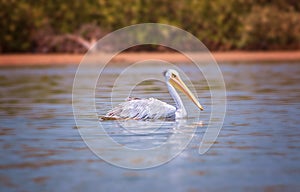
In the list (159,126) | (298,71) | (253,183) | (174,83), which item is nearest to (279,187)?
(253,183)

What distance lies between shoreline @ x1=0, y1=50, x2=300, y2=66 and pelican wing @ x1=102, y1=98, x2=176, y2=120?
2280 centimetres

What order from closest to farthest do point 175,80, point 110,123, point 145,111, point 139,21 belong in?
point 110,123
point 145,111
point 175,80
point 139,21

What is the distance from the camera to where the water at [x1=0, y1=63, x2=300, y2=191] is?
23.9ft

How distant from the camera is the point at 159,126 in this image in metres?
11.3

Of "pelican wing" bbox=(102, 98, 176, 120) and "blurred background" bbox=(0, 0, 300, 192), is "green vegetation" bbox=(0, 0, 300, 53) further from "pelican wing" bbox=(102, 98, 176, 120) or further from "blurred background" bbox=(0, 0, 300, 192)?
"pelican wing" bbox=(102, 98, 176, 120)

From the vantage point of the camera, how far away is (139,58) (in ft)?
117

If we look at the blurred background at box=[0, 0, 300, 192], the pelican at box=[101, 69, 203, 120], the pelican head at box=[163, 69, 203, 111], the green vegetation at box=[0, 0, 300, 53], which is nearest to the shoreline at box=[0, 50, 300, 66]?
the blurred background at box=[0, 0, 300, 192]

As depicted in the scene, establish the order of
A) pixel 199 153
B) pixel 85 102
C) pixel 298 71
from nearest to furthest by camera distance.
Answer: pixel 199 153 < pixel 85 102 < pixel 298 71

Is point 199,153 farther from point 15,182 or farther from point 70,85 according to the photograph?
point 70,85

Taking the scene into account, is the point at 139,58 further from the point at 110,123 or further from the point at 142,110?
the point at 110,123

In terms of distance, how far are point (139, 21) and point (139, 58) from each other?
6.88 metres

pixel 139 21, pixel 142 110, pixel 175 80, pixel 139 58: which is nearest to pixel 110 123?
pixel 142 110

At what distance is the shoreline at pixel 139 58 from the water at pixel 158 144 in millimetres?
19668

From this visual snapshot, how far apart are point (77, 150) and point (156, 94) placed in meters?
7.97
